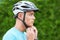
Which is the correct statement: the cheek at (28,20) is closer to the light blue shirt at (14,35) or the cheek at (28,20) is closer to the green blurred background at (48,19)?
the light blue shirt at (14,35)

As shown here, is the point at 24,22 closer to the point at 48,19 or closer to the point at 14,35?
the point at 14,35

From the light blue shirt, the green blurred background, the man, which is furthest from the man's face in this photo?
the green blurred background


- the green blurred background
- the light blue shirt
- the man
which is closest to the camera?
the light blue shirt

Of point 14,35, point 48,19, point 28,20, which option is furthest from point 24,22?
point 48,19

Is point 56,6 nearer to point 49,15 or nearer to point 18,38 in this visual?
point 49,15

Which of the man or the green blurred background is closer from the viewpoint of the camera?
the man

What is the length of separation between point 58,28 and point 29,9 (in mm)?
4913

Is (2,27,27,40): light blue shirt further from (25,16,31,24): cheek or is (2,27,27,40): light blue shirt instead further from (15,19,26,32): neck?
(25,16,31,24): cheek

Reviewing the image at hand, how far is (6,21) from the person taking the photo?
9.73 metres

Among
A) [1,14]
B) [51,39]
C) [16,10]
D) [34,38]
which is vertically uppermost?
[16,10]

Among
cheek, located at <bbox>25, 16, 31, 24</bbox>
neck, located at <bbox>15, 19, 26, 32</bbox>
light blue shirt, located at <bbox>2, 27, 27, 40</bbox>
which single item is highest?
cheek, located at <bbox>25, 16, 31, 24</bbox>

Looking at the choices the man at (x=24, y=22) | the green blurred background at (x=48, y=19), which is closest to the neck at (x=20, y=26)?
the man at (x=24, y=22)

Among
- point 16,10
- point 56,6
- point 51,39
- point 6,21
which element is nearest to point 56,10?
point 56,6

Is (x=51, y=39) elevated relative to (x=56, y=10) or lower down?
lower down
